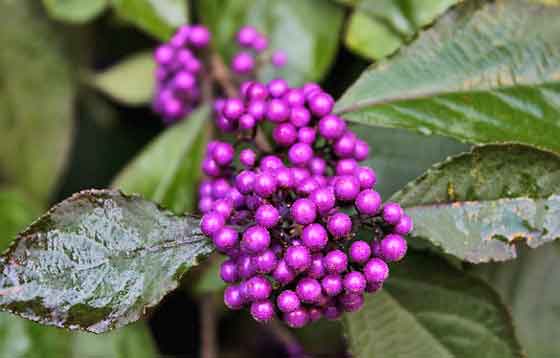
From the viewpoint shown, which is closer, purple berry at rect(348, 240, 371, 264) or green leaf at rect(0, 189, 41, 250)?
purple berry at rect(348, 240, 371, 264)

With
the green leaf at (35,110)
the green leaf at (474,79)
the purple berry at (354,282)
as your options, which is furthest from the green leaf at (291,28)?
the purple berry at (354,282)

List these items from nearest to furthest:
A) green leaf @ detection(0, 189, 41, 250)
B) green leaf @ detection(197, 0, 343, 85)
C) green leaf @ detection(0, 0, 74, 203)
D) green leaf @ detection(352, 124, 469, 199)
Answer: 1. green leaf @ detection(352, 124, 469, 199)
2. green leaf @ detection(197, 0, 343, 85)
3. green leaf @ detection(0, 189, 41, 250)
4. green leaf @ detection(0, 0, 74, 203)

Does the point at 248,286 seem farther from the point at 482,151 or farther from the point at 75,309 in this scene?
the point at 482,151

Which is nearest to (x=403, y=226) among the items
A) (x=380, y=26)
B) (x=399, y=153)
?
(x=399, y=153)

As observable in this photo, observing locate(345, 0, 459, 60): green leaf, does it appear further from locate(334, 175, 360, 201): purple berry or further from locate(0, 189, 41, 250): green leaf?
locate(0, 189, 41, 250): green leaf

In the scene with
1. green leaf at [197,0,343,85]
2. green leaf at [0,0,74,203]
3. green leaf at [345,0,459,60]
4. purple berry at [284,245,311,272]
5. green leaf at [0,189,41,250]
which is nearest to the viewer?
purple berry at [284,245,311,272]

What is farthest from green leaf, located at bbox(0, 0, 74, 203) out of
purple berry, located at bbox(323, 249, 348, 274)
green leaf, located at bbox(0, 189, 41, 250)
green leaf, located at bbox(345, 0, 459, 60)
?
purple berry, located at bbox(323, 249, 348, 274)

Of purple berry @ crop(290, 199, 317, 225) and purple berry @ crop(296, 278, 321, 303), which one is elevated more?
purple berry @ crop(290, 199, 317, 225)
